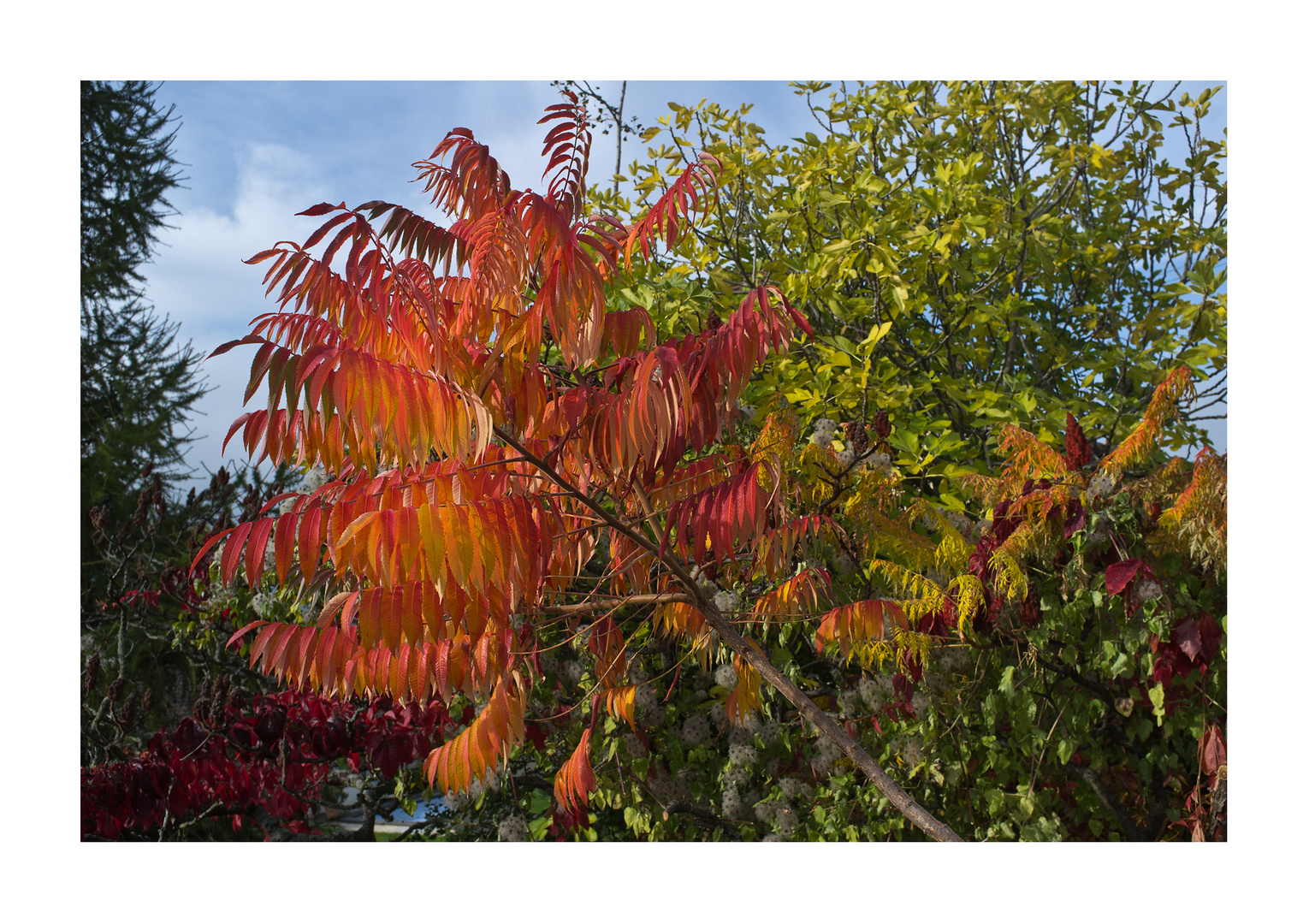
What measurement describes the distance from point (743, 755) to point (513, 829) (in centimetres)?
70

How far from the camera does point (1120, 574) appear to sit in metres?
1.76

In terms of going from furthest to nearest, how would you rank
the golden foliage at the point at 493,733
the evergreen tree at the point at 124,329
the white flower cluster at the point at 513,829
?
the evergreen tree at the point at 124,329
the white flower cluster at the point at 513,829
the golden foliage at the point at 493,733

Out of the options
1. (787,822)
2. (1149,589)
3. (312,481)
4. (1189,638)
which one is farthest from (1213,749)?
(312,481)

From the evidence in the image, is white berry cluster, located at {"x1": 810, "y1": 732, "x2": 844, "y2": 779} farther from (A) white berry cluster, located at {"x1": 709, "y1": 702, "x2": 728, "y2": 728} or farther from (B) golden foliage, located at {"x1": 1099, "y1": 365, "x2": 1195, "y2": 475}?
(B) golden foliage, located at {"x1": 1099, "y1": 365, "x2": 1195, "y2": 475}

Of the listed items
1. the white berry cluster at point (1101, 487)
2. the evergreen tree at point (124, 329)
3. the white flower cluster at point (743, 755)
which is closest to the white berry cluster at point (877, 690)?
the white flower cluster at point (743, 755)

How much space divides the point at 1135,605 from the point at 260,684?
2426 millimetres

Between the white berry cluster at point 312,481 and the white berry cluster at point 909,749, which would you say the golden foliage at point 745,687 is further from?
the white berry cluster at point 312,481

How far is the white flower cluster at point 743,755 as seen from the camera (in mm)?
2219

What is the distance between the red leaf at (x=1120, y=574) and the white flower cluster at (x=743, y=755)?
36.4 inches

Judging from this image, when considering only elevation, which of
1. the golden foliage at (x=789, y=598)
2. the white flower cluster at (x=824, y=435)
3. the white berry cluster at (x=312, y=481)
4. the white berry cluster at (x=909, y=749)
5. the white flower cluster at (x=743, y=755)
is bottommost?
the white flower cluster at (x=743, y=755)

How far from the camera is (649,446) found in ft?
4.02

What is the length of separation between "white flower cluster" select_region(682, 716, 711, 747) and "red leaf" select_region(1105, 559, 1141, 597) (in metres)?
1.06
